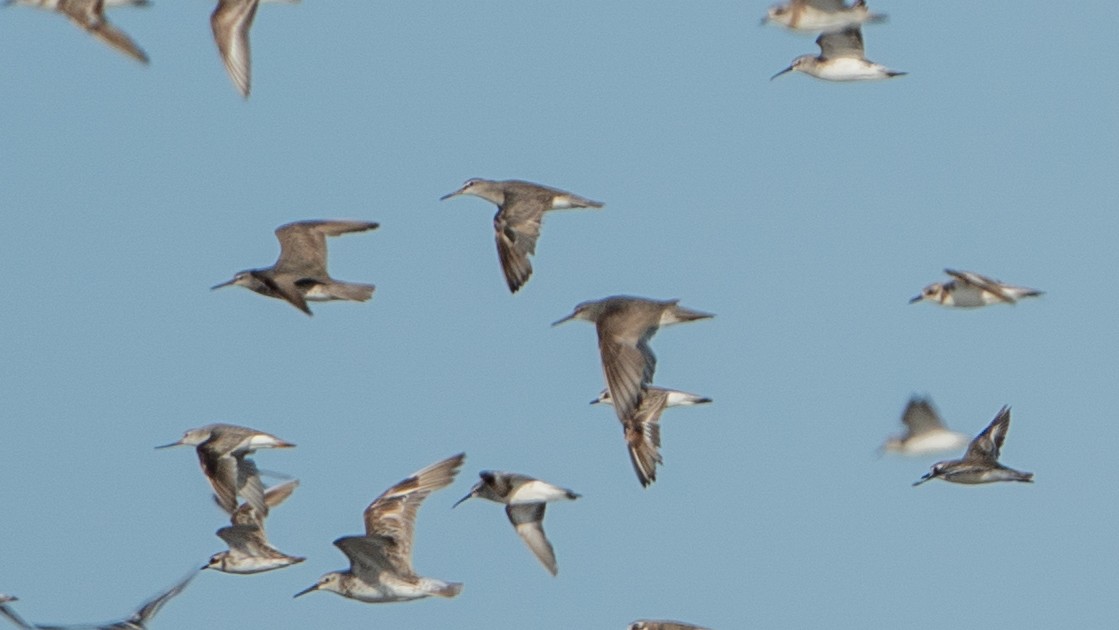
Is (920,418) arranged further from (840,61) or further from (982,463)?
(840,61)

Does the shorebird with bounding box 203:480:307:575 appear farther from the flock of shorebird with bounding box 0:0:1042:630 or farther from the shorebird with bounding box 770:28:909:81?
the shorebird with bounding box 770:28:909:81

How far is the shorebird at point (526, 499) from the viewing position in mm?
19297

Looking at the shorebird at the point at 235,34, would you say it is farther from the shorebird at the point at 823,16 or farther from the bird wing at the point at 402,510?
the shorebird at the point at 823,16

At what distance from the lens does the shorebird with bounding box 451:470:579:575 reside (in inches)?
760

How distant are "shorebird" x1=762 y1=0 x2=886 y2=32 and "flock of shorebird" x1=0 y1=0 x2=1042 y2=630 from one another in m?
0.01

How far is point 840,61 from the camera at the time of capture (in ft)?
70.5

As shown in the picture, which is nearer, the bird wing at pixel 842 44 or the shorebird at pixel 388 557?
the shorebird at pixel 388 557

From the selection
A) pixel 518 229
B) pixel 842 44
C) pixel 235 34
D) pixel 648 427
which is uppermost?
pixel 235 34

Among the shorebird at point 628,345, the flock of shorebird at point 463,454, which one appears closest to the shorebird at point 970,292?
the flock of shorebird at point 463,454

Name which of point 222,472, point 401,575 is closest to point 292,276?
point 222,472

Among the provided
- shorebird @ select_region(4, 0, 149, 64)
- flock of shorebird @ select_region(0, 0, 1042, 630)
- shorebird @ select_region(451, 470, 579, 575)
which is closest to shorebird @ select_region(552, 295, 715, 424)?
flock of shorebird @ select_region(0, 0, 1042, 630)

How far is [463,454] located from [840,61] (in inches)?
193

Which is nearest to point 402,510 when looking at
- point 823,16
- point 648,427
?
point 648,427

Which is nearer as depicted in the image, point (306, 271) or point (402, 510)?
point (402, 510)
